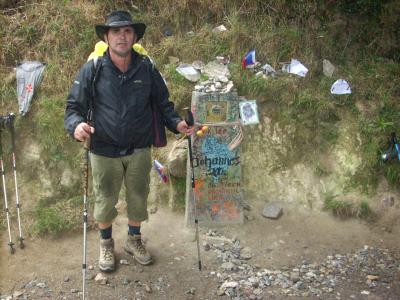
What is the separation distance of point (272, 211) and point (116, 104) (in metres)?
3.20

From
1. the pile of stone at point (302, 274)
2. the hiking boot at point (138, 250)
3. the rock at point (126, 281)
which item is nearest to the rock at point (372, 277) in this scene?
the pile of stone at point (302, 274)

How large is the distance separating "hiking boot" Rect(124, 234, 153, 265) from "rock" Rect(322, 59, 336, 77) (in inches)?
167

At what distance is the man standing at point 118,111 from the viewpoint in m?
4.97

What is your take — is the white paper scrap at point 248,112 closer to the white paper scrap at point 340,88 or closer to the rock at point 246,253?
the white paper scrap at point 340,88

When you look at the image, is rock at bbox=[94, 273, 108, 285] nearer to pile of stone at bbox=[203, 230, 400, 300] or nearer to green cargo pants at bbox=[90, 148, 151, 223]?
green cargo pants at bbox=[90, 148, 151, 223]

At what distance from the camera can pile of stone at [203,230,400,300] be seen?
552 cm

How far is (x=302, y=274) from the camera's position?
5848 millimetres

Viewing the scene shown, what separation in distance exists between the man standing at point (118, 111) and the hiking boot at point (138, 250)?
51 centimetres

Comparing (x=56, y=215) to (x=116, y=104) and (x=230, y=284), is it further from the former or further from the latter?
(x=230, y=284)

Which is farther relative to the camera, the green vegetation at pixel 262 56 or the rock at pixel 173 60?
the rock at pixel 173 60

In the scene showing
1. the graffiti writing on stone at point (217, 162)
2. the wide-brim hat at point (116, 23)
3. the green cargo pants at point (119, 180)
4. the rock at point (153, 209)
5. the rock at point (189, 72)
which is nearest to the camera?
the wide-brim hat at point (116, 23)

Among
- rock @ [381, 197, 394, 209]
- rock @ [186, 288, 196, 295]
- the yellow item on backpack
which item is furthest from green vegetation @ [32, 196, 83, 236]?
rock @ [381, 197, 394, 209]

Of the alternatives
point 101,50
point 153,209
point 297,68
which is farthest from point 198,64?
point 101,50

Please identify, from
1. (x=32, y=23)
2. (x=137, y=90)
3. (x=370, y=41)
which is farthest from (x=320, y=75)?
(x=32, y=23)
